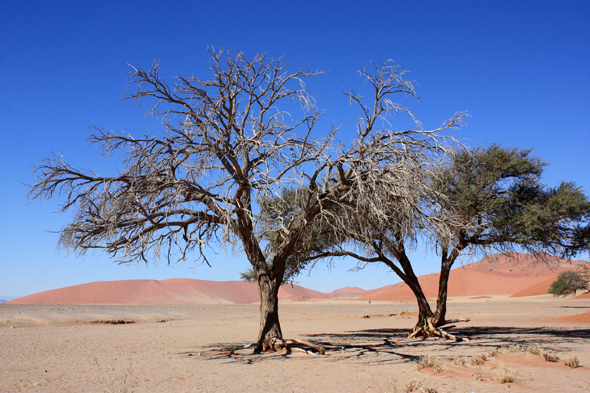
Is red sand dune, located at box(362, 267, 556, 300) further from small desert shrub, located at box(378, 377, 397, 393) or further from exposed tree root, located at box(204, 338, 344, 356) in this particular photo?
small desert shrub, located at box(378, 377, 397, 393)

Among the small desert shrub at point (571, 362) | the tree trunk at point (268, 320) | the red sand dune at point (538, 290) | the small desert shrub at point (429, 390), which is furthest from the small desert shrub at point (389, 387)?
the red sand dune at point (538, 290)

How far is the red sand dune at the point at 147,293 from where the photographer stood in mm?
114438

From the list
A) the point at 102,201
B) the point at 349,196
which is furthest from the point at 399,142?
the point at 102,201

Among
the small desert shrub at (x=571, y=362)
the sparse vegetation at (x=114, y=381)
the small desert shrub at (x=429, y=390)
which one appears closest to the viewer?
the small desert shrub at (x=429, y=390)

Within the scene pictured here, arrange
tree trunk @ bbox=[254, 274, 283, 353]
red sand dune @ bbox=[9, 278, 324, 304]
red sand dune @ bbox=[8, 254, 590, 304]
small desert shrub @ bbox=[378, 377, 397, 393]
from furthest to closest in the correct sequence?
red sand dune @ bbox=[9, 278, 324, 304] → red sand dune @ bbox=[8, 254, 590, 304] → tree trunk @ bbox=[254, 274, 283, 353] → small desert shrub @ bbox=[378, 377, 397, 393]

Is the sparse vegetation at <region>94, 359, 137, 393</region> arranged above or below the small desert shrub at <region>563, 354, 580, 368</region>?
above

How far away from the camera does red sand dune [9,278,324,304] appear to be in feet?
375

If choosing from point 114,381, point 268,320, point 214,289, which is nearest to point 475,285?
point 214,289

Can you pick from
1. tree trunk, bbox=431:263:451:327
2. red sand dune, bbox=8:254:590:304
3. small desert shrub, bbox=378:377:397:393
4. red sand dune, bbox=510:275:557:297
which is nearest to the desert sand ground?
small desert shrub, bbox=378:377:397:393

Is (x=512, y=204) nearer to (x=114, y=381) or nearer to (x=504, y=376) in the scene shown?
(x=504, y=376)

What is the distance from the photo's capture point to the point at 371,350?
1288cm

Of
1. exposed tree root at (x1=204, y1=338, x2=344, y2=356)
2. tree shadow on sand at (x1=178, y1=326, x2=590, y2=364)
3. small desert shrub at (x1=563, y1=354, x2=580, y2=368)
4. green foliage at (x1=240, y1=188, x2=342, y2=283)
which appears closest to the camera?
small desert shrub at (x1=563, y1=354, x2=580, y2=368)

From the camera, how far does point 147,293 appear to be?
124 metres

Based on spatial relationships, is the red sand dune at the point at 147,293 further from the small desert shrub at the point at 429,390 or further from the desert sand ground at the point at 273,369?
the small desert shrub at the point at 429,390
